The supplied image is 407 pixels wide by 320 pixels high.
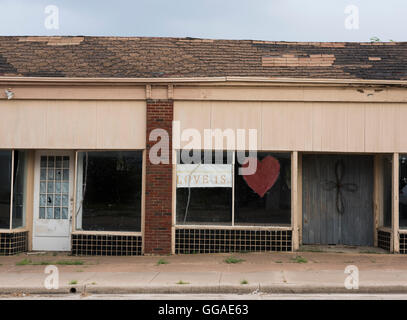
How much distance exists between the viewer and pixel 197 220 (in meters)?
11.9

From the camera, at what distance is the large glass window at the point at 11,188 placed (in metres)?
12.0

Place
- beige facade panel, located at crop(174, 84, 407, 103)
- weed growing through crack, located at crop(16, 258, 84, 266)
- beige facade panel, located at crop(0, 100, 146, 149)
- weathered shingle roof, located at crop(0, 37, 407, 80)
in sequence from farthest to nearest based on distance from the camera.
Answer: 1. weathered shingle roof, located at crop(0, 37, 407, 80)
2. beige facade panel, located at crop(0, 100, 146, 149)
3. beige facade panel, located at crop(174, 84, 407, 103)
4. weed growing through crack, located at crop(16, 258, 84, 266)

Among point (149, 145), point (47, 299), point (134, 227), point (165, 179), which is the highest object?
point (149, 145)

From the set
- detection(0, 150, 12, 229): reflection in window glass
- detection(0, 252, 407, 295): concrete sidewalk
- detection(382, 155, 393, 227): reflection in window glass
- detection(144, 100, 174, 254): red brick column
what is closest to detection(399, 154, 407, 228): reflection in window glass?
detection(382, 155, 393, 227): reflection in window glass

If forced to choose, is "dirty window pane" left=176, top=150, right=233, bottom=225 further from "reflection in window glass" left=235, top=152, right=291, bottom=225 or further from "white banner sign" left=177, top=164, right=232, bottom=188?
"reflection in window glass" left=235, top=152, right=291, bottom=225

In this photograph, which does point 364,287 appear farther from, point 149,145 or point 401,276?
point 149,145

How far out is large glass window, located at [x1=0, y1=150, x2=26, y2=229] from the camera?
12.0 metres

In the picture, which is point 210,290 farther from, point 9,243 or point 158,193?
point 9,243

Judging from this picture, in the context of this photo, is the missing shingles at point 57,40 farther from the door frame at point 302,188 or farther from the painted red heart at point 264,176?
the door frame at point 302,188

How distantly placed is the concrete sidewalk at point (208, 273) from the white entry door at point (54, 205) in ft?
1.84

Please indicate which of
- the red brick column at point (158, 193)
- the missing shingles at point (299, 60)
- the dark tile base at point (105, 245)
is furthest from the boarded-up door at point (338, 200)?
the dark tile base at point (105, 245)
